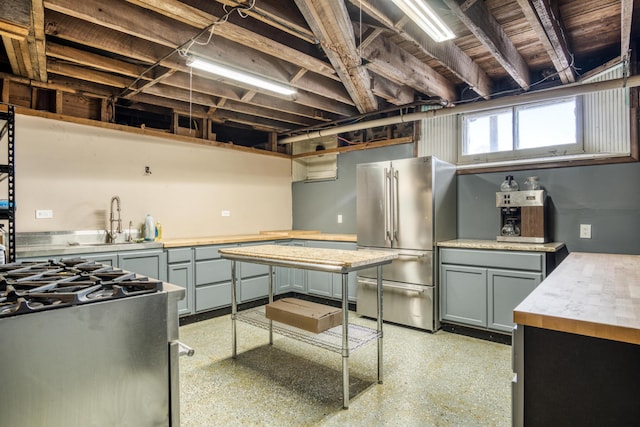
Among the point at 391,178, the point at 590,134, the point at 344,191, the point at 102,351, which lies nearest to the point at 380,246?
the point at 391,178

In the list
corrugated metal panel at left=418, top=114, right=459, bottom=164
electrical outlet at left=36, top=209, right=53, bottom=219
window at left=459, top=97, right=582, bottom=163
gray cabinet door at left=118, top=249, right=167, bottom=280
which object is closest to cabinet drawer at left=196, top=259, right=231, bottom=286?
gray cabinet door at left=118, top=249, right=167, bottom=280

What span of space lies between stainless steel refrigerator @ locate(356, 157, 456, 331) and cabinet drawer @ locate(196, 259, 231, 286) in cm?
156

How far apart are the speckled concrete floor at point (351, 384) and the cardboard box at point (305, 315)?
43 centimetres

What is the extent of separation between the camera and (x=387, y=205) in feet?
12.6

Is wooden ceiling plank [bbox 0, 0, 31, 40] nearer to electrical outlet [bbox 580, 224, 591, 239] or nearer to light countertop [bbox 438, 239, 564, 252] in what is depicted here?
light countertop [bbox 438, 239, 564, 252]

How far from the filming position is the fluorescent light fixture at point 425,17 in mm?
1892

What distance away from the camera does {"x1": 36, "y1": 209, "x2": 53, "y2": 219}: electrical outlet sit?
3414mm

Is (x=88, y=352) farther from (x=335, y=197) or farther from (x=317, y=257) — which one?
(x=335, y=197)

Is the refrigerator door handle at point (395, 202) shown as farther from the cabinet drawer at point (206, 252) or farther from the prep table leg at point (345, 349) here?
the cabinet drawer at point (206, 252)

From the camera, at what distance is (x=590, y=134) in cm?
325

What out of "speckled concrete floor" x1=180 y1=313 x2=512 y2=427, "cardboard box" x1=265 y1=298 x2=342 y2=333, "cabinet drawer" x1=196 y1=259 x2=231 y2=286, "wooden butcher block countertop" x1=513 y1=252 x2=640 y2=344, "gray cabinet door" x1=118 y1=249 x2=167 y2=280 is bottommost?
"speckled concrete floor" x1=180 y1=313 x2=512 y2=427

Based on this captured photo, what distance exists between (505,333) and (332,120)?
3256mm

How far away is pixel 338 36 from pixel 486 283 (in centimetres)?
254

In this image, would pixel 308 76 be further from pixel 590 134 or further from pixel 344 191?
pixel 590 134
